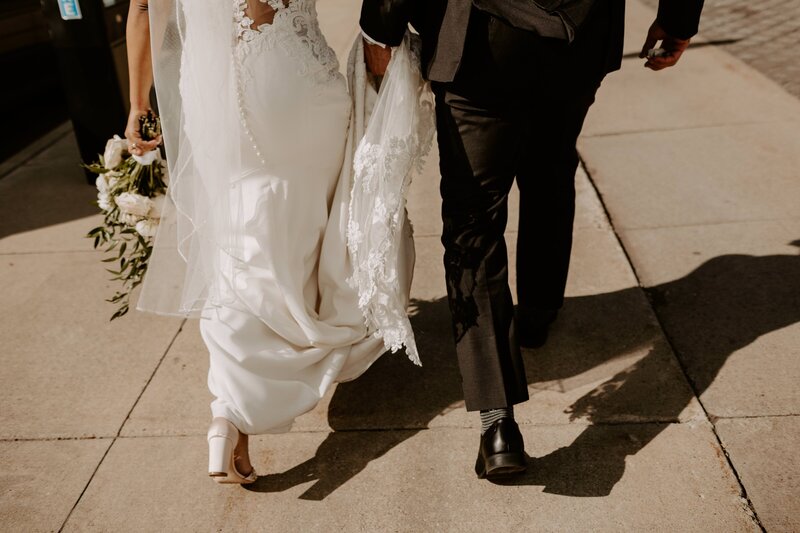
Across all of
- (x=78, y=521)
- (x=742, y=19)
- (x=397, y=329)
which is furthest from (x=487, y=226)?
(x=742, y=19)

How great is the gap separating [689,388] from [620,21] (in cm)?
134

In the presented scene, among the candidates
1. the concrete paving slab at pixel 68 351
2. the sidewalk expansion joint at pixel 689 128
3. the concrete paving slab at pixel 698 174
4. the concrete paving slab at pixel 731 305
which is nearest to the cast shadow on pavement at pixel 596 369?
the concrete paving slab at pixel 731 305

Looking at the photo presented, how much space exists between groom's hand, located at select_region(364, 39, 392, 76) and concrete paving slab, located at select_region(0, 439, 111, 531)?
5.36 feet

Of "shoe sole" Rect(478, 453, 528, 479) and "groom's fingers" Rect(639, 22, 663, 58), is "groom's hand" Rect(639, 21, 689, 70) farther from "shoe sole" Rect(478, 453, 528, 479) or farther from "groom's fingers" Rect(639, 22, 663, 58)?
"shoe sole" Rect(478, 453, 528, 479)

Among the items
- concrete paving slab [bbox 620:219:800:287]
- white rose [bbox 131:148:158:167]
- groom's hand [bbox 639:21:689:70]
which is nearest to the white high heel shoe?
white rose [bbox 131:148:158:167]

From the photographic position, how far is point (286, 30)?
2.42 metres

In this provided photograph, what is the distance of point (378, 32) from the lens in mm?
2326

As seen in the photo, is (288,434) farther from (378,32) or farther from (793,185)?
(793,185)

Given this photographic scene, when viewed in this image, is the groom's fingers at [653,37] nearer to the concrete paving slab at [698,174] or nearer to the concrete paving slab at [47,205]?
the concrete paving slab at [698,174]

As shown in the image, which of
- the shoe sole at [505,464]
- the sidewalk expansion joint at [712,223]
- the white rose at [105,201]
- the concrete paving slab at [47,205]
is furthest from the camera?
the concrete paving slab at [47,205]

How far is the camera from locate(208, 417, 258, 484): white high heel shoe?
2.41 m

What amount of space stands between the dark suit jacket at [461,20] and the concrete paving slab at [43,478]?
1770 mm

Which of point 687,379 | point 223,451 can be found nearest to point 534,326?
point 687,379

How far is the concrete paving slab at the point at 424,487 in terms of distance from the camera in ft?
7.79
